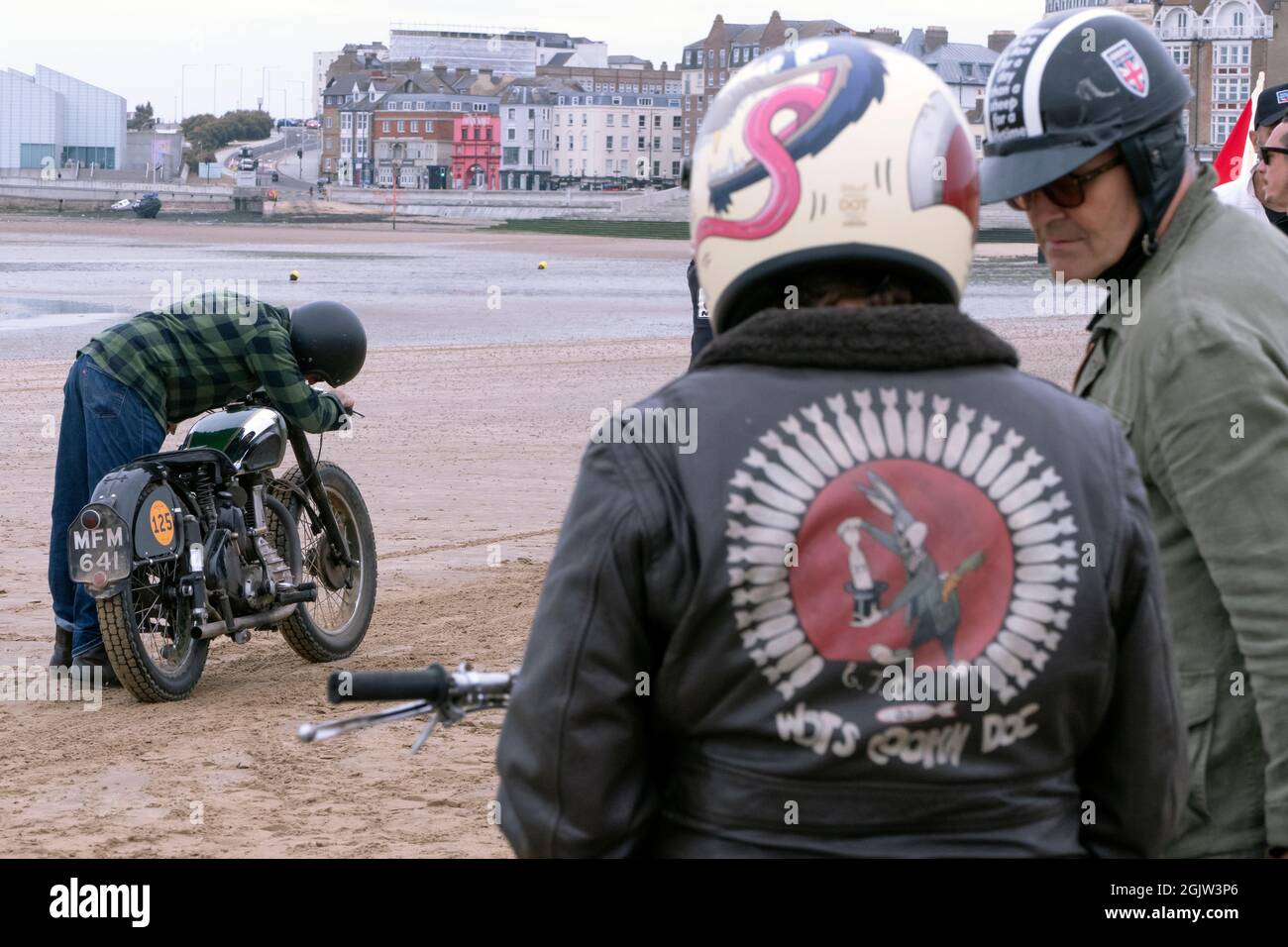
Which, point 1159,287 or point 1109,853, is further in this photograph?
point 1159,287

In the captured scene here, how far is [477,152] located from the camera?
163 metres

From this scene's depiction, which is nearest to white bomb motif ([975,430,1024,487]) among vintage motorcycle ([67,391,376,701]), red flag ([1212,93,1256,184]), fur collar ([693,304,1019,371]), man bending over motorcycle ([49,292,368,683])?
fur collar ([693,304,1019,371])

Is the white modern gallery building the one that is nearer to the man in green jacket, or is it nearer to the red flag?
the red flag

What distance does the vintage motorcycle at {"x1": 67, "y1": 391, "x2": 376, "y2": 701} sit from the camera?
6.92 meters

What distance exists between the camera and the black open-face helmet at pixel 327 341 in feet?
25.0

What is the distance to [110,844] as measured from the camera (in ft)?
17.9

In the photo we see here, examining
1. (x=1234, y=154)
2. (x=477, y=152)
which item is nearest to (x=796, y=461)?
(x=1234, y=154)

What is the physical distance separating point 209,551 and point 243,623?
326 mm

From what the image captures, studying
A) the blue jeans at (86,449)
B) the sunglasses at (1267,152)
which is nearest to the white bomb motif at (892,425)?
the sunglasses at (1267,152)

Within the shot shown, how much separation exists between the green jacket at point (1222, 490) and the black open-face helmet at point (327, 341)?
5312 mm

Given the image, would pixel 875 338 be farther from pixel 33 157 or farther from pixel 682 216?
pixel 33 157

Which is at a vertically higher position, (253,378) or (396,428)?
(253,378)
